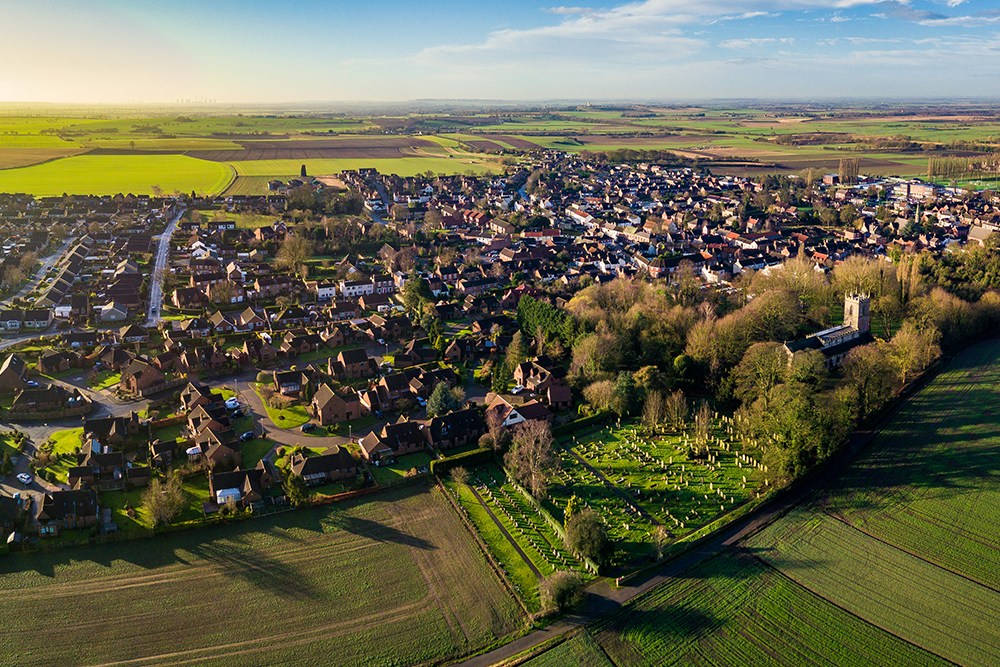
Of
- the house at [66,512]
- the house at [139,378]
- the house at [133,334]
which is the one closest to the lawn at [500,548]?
the house at [66,512]

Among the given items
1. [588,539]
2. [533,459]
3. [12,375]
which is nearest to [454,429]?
[533,459]

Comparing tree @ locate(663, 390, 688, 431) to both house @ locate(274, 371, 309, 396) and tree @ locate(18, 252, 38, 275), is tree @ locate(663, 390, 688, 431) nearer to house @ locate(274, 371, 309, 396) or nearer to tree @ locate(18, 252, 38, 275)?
house @ locate(274, 371, 309, 396)

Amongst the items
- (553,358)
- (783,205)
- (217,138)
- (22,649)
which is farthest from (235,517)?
(217,138)

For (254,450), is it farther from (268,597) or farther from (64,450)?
(268,597)

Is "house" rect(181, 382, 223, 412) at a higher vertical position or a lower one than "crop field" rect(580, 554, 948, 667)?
higher

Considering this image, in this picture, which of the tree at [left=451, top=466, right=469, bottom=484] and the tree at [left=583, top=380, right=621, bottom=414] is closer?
the tree at [left=451, top=466, right=469, bottom=484]

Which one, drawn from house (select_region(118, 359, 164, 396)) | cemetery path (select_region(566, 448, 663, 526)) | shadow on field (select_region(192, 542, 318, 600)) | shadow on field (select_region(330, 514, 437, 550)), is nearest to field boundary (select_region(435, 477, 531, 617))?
shadow on field (select_region(330, 514, 437, 550))
